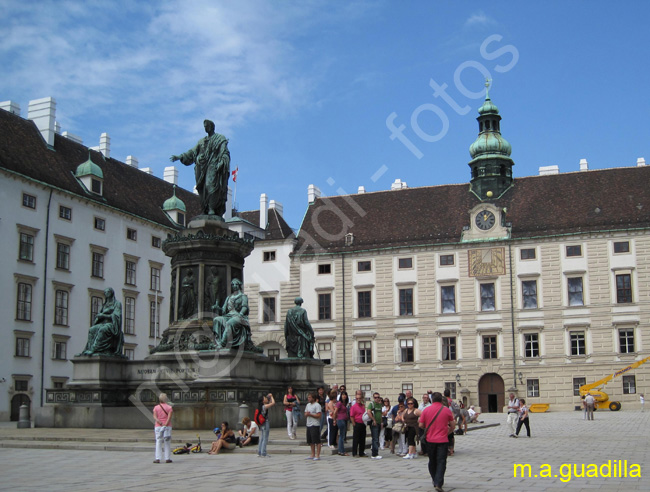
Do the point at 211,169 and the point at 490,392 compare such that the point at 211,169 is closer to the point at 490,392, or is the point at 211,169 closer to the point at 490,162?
the point at 490,392

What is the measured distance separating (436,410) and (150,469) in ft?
18.0

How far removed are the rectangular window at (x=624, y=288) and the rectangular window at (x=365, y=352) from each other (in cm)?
1750

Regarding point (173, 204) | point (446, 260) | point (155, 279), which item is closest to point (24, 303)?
point (155, 279)

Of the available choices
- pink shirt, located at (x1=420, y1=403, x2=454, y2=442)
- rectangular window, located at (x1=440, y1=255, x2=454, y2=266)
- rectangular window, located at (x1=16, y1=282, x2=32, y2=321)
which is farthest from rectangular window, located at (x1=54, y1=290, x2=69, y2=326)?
pink shirt, located at (x1=420, y1=403, x2=454, y2=442)

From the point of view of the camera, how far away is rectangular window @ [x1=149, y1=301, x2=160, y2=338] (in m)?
54.6

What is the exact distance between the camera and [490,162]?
2442 inches

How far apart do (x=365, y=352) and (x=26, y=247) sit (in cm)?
2553

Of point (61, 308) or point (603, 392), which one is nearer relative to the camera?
point (61, 308)

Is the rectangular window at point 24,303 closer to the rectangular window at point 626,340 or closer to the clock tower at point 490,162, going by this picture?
A: the clock tower at point 490,162

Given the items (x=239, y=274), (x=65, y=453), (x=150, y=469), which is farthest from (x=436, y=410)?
(x=239, y=274)

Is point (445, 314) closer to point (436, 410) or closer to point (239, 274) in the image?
point (239, 274)

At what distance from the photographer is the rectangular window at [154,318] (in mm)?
54641

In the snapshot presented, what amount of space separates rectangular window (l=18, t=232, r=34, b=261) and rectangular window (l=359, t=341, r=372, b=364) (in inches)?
977

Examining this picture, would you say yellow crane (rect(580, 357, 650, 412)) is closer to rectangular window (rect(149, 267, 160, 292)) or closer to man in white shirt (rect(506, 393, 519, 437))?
man in white shirt (rect(506, 393, 519, 437))
